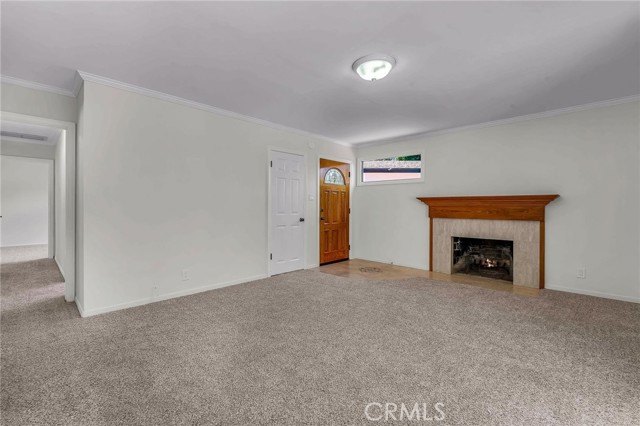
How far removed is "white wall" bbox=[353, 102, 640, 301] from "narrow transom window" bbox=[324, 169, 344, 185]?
173 centimetres

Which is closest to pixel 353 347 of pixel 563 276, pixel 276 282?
pixel 276 282

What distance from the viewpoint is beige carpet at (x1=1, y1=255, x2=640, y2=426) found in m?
1.71

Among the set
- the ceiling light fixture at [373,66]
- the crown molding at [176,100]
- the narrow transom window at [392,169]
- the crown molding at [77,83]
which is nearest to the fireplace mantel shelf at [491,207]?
the narrow transom window at [392,169]

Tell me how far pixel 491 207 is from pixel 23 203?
38.2 ft

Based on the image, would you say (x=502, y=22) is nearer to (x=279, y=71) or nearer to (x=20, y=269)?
(x=279, y=71)

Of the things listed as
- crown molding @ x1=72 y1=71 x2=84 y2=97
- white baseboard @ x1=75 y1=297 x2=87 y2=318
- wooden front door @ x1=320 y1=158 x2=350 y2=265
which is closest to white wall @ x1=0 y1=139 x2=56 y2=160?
crown molding @ x1=72 y1=71 x2=84 y2=97

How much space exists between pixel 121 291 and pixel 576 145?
19.6 ft

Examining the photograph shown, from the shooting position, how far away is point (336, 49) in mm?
2574

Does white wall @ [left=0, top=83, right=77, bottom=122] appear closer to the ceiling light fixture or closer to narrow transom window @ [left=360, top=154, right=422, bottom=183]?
the ceiling light fixture

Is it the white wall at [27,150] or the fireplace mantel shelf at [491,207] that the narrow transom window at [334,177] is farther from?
the white wall at [27,150]

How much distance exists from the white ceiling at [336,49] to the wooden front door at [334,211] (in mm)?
2172

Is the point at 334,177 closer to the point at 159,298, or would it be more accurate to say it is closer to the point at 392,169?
the point at 392,169

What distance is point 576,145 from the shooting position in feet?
13.2

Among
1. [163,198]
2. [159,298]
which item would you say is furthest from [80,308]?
[163,198]
